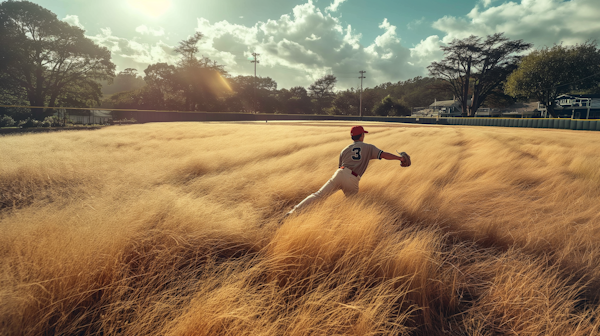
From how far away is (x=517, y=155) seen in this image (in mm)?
7375

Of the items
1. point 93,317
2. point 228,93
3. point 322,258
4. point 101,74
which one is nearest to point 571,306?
point 322,258

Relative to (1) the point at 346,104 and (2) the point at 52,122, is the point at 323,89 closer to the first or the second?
(1) the point at 346,104

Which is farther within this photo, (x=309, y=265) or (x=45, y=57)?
(x=45, y=57)

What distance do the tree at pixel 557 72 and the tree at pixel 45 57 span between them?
245 feet

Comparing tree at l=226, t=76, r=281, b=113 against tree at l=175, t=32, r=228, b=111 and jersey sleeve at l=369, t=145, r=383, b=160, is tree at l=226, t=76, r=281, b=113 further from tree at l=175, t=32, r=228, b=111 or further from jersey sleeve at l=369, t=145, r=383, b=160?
jersey sleeve at l=369, t=145, r=383, b=160

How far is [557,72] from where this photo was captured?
146 feet

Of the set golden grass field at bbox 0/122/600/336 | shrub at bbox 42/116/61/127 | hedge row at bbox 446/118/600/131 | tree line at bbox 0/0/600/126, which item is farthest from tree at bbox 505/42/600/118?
shrub at bbox 42/116/61/127

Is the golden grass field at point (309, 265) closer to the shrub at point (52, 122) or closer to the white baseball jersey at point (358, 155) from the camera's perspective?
the white baseball jersey at point (358, 155)

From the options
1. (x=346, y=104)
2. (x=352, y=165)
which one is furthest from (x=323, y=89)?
(x=352, y=165)

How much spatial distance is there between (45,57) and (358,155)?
54.7 m

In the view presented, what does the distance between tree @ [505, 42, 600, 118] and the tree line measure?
13 cm

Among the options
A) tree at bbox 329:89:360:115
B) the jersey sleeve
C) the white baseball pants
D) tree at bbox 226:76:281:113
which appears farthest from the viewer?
tree at bbox 329:89:360:115

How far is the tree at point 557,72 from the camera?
4409cm

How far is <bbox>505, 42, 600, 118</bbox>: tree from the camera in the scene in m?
44.1
